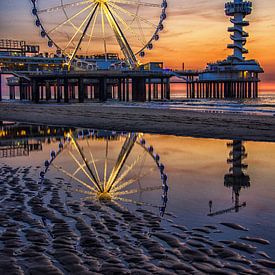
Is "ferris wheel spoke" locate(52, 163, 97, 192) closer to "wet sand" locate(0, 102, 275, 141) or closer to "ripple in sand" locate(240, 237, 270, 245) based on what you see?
"ripple in sand" locate(240, 237, 270, 245)

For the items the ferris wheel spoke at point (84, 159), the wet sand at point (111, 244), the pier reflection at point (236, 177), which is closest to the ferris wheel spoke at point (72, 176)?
the ferris wheel spoke at point (84, 159)

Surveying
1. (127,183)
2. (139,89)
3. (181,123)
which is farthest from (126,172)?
(139,89)

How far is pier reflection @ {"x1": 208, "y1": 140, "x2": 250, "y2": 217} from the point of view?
323 inches

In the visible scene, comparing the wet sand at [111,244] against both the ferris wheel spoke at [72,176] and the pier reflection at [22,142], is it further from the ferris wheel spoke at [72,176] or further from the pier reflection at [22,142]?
the pier reflection at [22,142]

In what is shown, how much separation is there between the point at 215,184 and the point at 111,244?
4647mm

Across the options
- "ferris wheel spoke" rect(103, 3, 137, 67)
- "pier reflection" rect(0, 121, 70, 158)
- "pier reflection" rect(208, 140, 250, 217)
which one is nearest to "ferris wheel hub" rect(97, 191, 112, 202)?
"pier reflection" rect(208, 140, 250, 217)

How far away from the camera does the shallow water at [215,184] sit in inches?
269

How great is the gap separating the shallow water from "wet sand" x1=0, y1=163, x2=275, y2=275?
108 mm

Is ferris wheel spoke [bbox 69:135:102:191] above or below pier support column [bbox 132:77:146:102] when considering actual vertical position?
below

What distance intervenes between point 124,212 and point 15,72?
6985cm

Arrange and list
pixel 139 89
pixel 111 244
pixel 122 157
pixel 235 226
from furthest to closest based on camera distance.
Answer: pixel 139 89 < pixel 122 157 < pixel 235 226 < pixel 111 244

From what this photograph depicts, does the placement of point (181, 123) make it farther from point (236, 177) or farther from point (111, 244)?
point (111, 244)

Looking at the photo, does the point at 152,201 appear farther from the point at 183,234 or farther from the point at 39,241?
the point at 39,241

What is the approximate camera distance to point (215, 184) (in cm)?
1032
